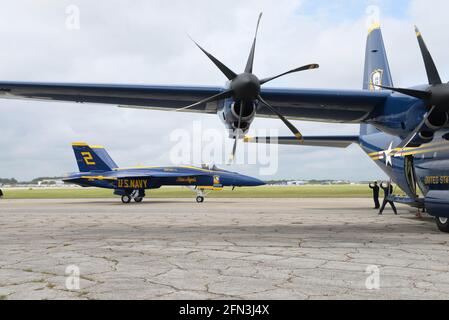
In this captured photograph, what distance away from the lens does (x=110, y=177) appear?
30516 mm

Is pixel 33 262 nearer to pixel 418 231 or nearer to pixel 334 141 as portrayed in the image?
pixel 418 231

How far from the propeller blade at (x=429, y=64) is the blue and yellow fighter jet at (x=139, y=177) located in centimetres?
2180

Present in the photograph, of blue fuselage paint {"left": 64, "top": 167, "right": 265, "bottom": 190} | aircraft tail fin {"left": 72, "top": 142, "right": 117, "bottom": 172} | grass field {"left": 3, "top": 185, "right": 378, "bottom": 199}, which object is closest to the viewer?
blue fuselage paint {"left": 64, "top": 167, "right": 265, "bottom": 190}

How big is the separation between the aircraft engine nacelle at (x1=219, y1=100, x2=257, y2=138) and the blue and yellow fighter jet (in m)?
19.9

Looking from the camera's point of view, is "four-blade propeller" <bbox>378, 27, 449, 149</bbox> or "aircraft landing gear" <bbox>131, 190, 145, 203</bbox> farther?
"aircraft landing gear" <bbox>131, 190, 145, 203</bbox>

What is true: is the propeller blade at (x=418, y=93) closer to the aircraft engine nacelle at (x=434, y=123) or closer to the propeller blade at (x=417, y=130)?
the propeller blade at (x=417, y=130)

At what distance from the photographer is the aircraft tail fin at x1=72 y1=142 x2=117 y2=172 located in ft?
106

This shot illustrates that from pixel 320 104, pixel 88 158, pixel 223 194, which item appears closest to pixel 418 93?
pixel 320 104

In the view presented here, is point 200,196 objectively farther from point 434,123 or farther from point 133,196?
point 434,123

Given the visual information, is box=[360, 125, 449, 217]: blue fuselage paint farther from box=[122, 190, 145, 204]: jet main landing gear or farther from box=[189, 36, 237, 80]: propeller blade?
box=[122, 190, 145, 204]: jet main landing gear

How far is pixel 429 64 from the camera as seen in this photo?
9961 millimetres

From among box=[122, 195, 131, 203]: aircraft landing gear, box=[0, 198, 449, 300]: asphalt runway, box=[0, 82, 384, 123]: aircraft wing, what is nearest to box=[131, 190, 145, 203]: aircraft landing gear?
box=[122, 195, 131, 203]: aircraft landing gear

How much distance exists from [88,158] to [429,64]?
90.8ft

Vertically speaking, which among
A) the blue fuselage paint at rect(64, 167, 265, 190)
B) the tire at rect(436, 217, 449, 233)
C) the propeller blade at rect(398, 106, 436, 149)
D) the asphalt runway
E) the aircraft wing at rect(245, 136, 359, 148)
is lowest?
the asphalt runway
